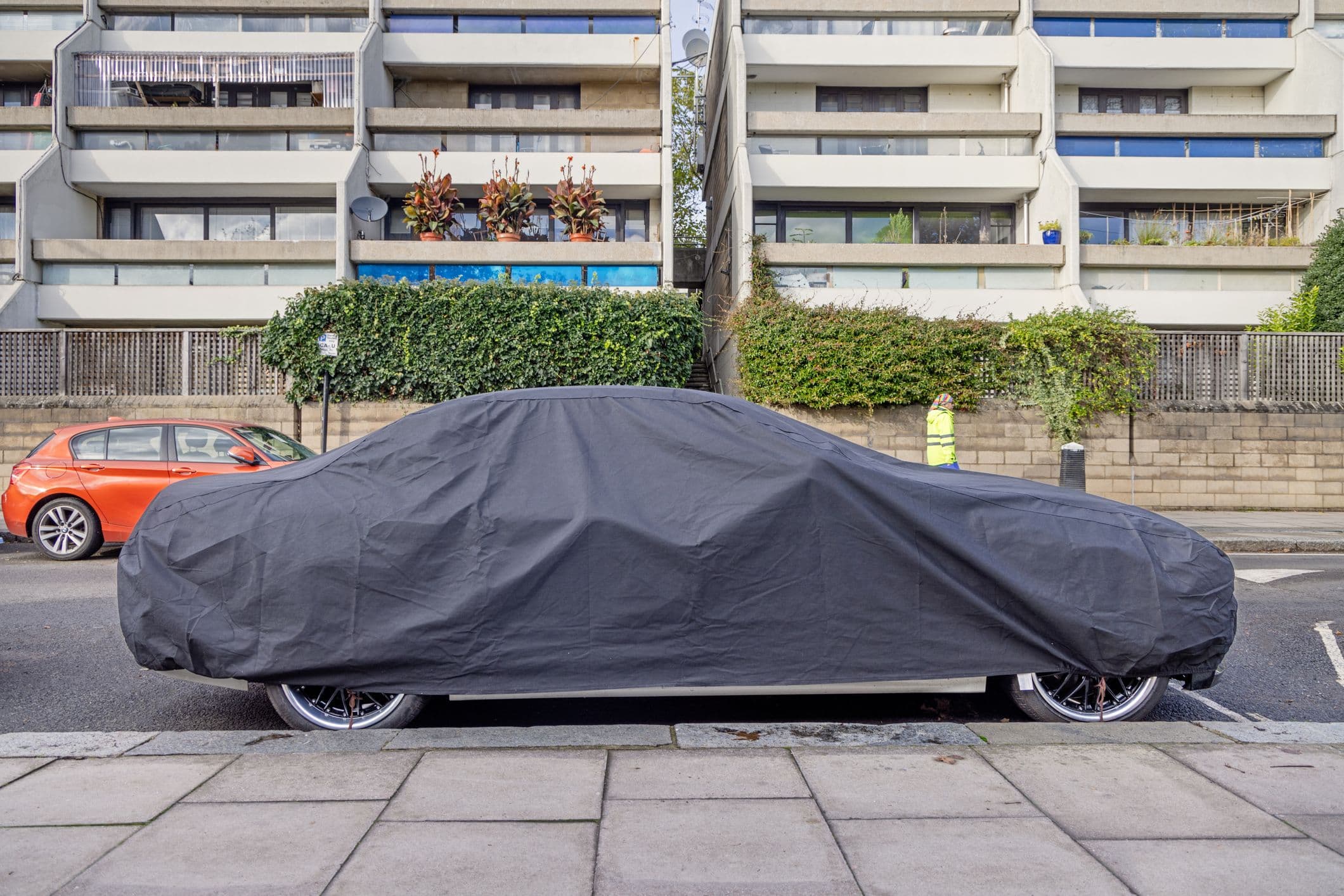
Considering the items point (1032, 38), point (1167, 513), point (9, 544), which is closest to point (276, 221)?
point (9, 544)

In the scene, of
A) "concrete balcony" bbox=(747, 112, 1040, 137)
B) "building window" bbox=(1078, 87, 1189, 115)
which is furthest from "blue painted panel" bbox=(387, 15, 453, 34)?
"building window" bbox=(1078, 87, 1189, 115)

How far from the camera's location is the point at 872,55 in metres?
24.5

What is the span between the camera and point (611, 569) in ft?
13.4

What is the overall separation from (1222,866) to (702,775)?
1.76 m

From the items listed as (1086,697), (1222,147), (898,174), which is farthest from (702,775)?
(1222,147)

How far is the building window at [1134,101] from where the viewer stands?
26.6 meters

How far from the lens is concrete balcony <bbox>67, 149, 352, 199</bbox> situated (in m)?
24.2

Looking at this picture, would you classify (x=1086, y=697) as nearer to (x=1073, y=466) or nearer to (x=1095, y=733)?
(x=1095, y=733)

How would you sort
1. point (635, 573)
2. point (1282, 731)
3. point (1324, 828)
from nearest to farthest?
point (1324, 828) < point (635, 573) < point (1282, 731)

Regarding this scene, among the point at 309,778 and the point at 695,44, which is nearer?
the point at 309,778

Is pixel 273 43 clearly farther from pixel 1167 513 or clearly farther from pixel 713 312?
pixel 1167 513

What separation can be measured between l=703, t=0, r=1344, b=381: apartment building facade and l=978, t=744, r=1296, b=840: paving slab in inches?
728

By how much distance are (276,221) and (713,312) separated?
40.6 ft

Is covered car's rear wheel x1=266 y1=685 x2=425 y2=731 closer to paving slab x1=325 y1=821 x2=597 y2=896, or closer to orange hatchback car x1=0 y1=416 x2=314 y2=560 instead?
paving slab x1=325 y1=821 x2=597 y2=896
